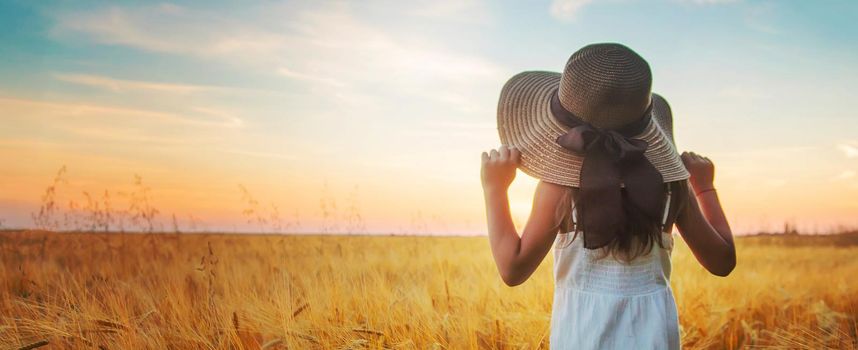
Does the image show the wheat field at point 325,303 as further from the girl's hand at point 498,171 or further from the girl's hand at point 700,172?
the girl's hand at point 700,172

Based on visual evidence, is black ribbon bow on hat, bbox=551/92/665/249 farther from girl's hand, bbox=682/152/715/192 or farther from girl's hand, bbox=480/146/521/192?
girl's hand, bbox=682/152/715/192

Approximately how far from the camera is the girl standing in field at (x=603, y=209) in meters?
1.84

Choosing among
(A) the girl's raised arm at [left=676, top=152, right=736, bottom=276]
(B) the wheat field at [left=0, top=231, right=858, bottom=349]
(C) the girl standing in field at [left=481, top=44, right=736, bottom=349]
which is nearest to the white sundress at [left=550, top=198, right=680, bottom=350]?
(C) the girl standing in field at [left=481, top=44, right=736, bottom=349]

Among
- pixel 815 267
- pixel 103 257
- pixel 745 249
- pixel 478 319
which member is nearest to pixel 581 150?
pixel 478 319

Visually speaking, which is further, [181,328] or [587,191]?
[181,328]

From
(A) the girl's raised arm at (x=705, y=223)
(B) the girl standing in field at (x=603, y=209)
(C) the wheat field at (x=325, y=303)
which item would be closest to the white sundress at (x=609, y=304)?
(B) the girl standing in field at (x=603, y=209)

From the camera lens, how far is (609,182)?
1.81 meters

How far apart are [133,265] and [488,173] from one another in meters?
5.84

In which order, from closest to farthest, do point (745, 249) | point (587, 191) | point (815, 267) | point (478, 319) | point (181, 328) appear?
point (587, 191)
point (181, 328)
point (478, 319)
point (815, 267)
point (745, 249)

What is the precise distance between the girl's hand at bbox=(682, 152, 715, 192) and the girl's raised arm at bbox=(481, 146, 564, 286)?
1.98 ft

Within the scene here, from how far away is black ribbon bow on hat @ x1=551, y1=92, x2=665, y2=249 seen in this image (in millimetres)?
1809

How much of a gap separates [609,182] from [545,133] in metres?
0.30

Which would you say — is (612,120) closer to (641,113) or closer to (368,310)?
(641,113)

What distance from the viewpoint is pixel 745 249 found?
11.2 m
